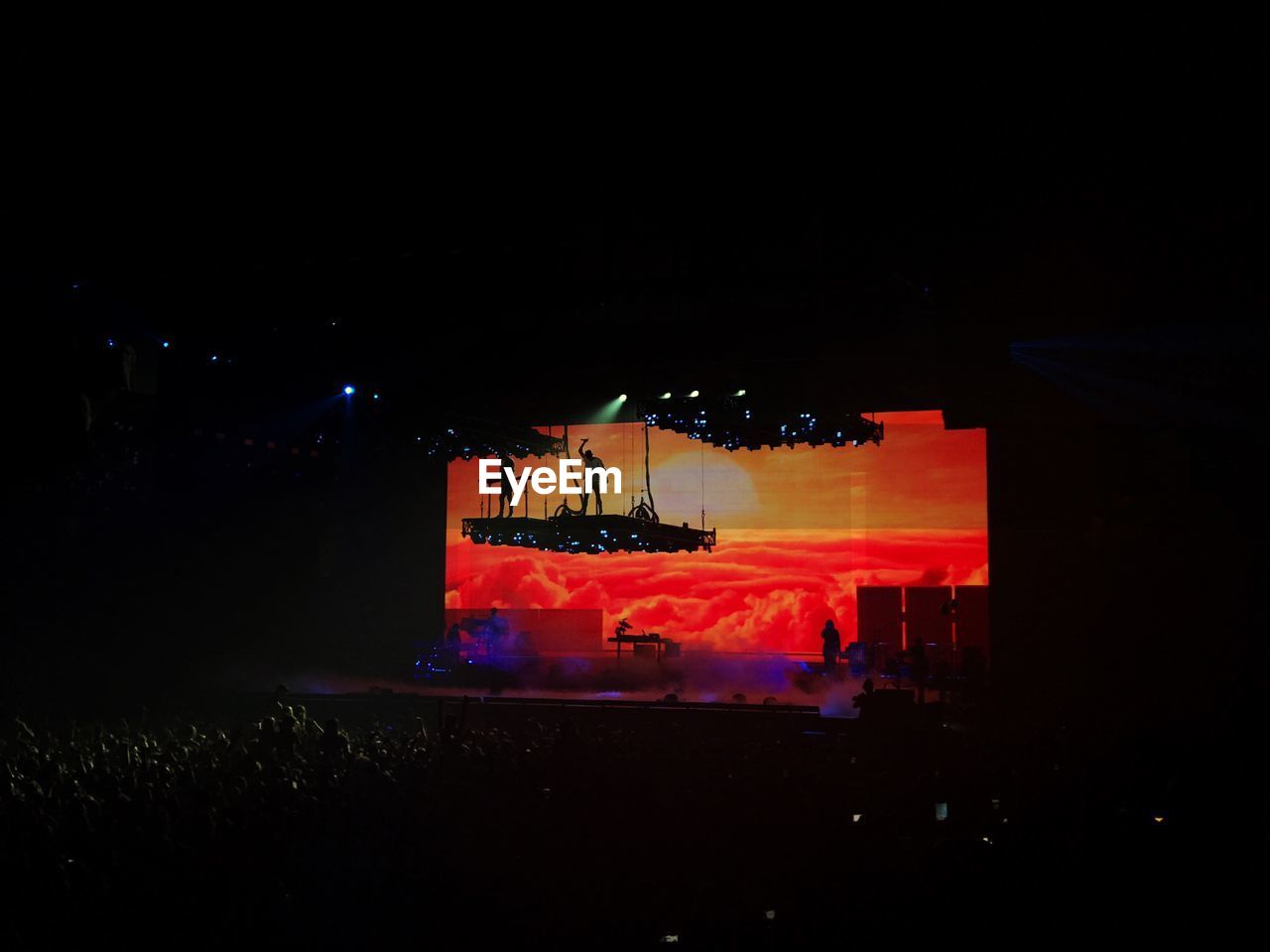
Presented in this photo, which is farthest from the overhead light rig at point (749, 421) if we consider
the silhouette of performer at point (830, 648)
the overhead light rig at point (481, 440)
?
the silhouette of performer at point (830, 648)

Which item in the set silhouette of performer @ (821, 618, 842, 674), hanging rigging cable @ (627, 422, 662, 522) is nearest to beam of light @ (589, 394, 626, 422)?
hanging rigging cable @ (627, 422, 662, 522)

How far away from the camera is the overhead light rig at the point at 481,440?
49.2 feet

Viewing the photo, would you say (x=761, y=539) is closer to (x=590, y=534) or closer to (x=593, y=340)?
(x=590, y=534)

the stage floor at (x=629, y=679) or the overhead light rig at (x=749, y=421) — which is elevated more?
the overhead light rig at (x=749, y=421)

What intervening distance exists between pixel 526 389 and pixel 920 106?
7.87m

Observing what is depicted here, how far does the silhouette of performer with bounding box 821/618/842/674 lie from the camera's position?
54.7 ft

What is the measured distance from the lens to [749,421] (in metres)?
13.6

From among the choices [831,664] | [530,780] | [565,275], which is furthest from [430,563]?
[530,780]

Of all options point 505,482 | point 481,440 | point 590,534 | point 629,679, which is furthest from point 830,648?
point 481,440

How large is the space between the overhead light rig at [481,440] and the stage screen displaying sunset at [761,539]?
4.03 ft

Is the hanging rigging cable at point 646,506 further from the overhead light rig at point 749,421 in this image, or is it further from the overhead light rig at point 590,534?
the overhead light rig at point 749,421

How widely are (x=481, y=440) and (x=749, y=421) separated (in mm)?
4476

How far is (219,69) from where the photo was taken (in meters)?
4.89

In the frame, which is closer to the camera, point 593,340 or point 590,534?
point 593,340
